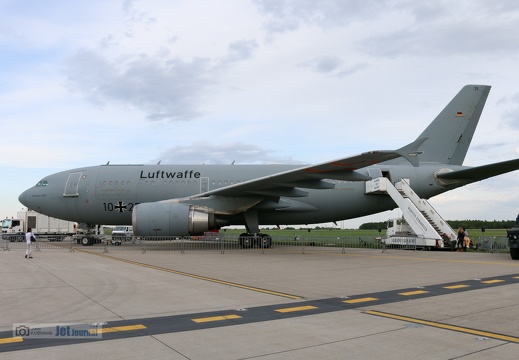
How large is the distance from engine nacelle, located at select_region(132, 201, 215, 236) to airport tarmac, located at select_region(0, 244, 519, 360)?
281 inches

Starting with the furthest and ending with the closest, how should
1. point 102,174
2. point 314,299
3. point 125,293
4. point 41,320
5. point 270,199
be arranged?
point 102,174 → point 270,199 → point 125,293 → point 314,299 → point 41,320

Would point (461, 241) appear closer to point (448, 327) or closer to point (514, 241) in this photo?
point (514, 241)

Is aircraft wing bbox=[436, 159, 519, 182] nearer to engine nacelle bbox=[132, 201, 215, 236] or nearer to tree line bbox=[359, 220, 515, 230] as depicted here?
engine nacelle bbox=[132, 201, 215, 236]

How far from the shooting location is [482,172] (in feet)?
68.8

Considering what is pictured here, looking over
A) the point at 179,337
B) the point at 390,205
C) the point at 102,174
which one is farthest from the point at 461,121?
the point at 179,337

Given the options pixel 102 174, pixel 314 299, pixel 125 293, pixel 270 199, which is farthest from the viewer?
pixel 102 174

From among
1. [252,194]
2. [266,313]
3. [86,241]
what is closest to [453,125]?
[252,194]

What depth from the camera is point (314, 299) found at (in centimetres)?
731

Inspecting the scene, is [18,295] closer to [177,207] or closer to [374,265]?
[374,265]

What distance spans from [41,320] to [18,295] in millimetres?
2334

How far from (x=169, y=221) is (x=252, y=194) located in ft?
12.5

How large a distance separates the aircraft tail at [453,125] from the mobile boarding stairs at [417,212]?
229cm

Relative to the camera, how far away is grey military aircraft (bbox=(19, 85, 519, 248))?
20625 mm

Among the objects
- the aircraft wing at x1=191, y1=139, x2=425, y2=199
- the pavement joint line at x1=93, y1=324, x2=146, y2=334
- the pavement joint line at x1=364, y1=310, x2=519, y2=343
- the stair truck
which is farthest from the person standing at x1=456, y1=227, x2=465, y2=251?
the pavement joint line at x1=93, y1=324, x2=146, y2=334
